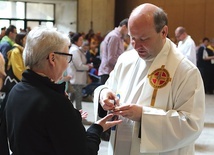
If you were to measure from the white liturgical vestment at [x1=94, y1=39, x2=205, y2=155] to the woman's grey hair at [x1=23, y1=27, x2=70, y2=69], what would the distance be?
658mm

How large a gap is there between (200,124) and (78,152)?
777 millimetres

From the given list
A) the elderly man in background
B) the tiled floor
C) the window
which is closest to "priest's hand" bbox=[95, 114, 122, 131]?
the tiled floor

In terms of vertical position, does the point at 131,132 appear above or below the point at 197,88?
below

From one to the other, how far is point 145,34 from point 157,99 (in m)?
0.39

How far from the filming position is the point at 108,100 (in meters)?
2.23

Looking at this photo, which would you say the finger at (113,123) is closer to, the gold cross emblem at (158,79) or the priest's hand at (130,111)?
the priest's hand at (130,111)

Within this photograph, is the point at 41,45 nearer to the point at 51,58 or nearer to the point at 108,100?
the point at 51,58

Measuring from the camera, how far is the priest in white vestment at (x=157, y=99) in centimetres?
211

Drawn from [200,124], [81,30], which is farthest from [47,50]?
[81,30]

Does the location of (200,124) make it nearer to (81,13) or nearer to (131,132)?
(131,132)

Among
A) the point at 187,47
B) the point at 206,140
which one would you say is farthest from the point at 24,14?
the point at 206,140

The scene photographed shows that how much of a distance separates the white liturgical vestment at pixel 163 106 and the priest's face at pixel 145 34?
0.09m

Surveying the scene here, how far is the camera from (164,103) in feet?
7.23

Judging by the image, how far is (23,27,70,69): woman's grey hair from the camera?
178cm
